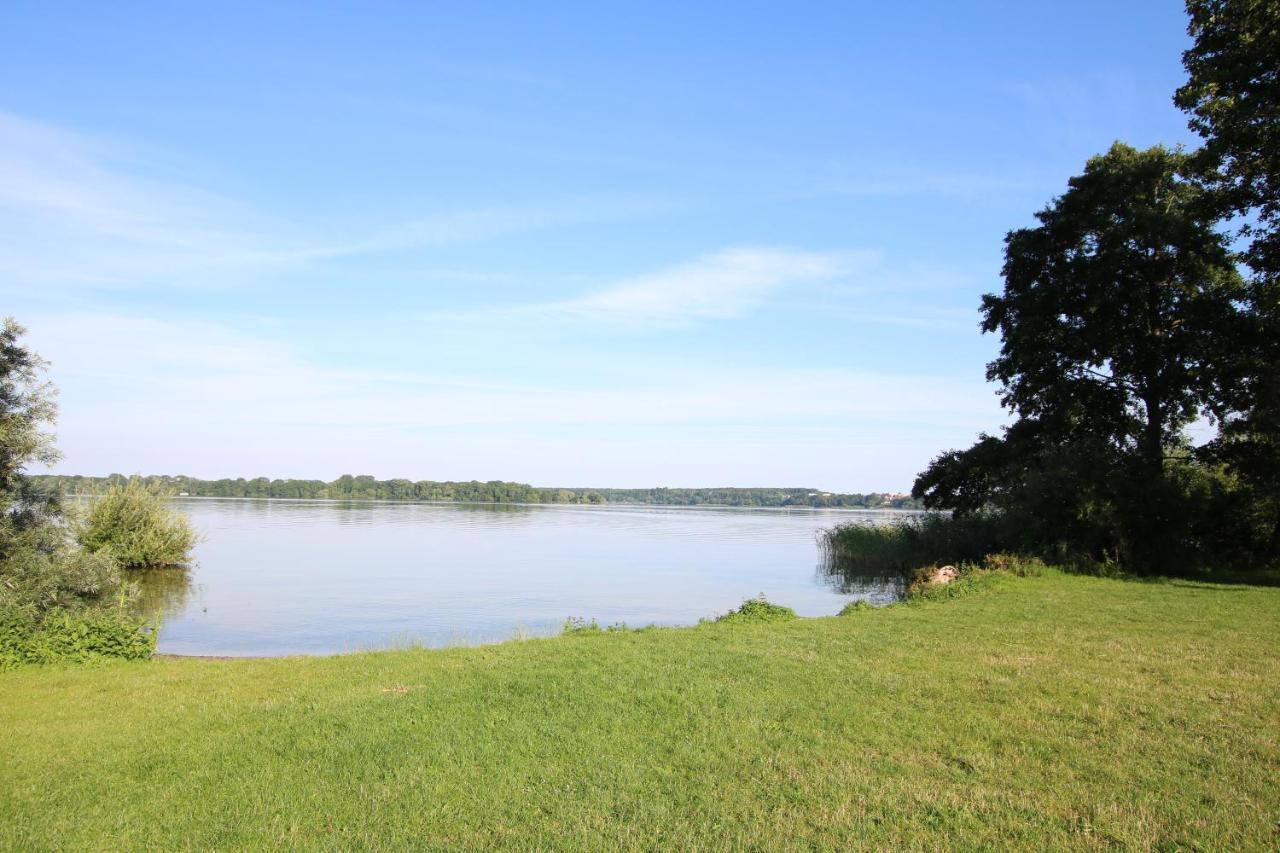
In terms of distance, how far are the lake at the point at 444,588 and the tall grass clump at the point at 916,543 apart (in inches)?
66.5

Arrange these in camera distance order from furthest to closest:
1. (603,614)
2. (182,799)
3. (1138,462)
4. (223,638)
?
(1138,462) → (603,614) → (223,638) → (182,799)

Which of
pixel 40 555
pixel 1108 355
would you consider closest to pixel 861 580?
pixel 1108 355

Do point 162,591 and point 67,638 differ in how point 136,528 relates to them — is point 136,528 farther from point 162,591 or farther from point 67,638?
point 67,638

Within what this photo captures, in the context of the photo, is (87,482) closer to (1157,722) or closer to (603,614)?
(603,614)

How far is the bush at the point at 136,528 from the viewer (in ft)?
102

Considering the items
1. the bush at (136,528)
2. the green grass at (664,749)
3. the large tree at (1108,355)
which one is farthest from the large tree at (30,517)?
the large tree at (1108,355)

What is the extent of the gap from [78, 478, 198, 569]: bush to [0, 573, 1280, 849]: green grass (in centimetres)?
2339

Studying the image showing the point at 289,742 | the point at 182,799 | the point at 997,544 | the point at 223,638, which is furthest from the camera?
Result: the point at 997,544

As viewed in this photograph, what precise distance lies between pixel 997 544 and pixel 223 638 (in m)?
23.7

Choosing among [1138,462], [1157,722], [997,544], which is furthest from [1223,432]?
[1157,722]

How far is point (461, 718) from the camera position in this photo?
7.98 metres

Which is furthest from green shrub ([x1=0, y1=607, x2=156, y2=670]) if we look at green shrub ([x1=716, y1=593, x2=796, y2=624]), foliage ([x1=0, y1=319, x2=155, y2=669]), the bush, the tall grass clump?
the tall grass clump

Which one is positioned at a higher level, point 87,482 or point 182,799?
point 87,482

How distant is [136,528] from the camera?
32.2m
